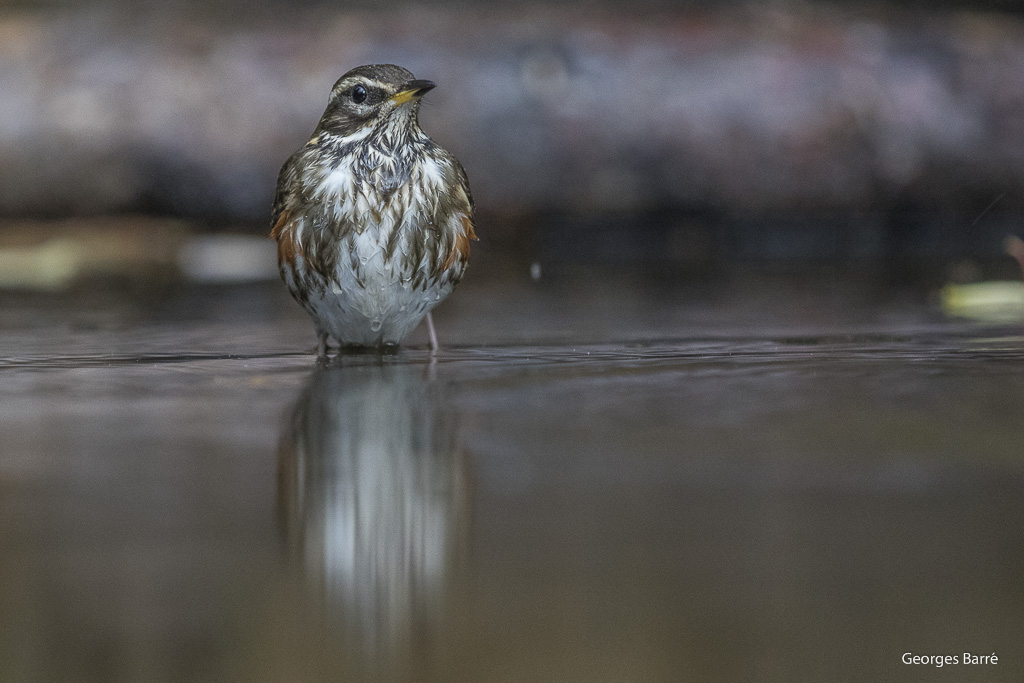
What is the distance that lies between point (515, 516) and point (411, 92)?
2.48 m

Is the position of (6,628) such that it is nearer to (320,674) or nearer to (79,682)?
(79,682)

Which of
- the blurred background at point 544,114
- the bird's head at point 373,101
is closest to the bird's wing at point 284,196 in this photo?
the bird's head at point 373,101

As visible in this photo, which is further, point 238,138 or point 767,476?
point 238,138

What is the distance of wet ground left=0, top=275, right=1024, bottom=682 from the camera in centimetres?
159

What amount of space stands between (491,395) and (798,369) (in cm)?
94

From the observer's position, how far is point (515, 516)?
216 cm

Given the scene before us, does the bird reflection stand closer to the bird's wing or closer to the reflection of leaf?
the bird's wing

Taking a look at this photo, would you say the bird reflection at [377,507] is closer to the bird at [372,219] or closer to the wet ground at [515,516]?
the wet ground at [515,516]

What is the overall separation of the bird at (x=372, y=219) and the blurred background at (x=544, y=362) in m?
0.17

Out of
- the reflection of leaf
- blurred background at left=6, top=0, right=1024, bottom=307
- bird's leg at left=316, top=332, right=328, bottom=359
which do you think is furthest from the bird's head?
blurred background at left=6, top=0, right=1024, bottom=307

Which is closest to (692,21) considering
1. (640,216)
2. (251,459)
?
(640,216)

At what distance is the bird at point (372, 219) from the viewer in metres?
4.12

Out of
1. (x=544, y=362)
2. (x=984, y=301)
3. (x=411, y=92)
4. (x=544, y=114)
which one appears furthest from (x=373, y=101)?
(x=544, y=114)

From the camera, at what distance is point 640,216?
28.0 feet
